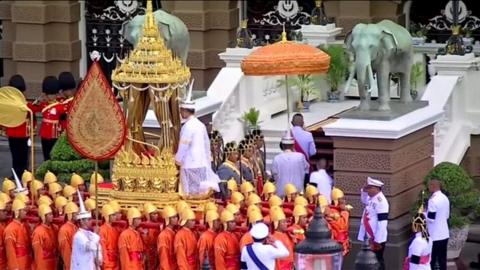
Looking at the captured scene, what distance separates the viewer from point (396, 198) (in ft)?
88.7

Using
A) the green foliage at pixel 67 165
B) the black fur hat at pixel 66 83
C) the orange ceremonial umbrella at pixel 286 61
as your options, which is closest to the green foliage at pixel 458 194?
the orange ceremonial umbrella at pixel 286 61

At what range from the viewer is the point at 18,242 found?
2538cm

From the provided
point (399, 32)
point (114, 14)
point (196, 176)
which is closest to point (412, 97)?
point (399, 32)

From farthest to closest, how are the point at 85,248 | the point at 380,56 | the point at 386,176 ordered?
the point at 380,56 < the point at 386,176 < the point at 85,248

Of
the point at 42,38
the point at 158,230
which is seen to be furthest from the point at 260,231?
the point at 42,38

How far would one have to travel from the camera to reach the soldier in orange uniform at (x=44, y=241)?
2519 cm

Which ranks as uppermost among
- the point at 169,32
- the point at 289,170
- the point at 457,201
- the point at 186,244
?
the point at 169,32

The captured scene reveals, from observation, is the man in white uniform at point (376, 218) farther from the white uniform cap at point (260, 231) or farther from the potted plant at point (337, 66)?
the potted plant at point (337, 66)

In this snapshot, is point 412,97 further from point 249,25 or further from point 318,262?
point 318,262

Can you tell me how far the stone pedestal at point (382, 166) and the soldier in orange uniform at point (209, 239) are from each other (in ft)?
9.02

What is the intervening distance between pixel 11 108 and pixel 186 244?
3.59 meters

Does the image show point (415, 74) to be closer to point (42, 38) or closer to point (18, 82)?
point (18, 82)

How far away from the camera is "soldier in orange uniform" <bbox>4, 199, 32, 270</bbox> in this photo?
25.4 m

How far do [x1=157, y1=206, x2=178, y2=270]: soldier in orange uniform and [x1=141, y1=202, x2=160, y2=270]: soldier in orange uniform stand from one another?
24 centimetres
